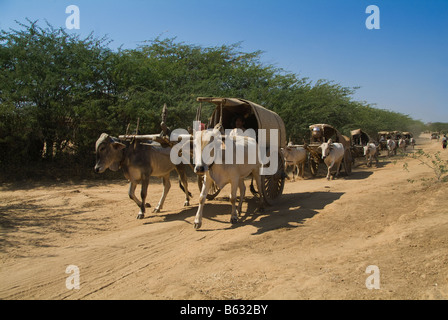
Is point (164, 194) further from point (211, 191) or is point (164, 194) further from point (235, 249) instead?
point (235, 249)

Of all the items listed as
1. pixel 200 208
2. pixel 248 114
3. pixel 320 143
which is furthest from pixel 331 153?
pixel 200 208

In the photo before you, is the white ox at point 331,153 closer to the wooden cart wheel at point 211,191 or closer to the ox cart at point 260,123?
the ox cart at point 260,123

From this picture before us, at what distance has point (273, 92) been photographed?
17828 millimetres

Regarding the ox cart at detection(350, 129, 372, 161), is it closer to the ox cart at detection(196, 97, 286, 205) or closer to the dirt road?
the dirt road

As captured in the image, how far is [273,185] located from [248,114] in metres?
2.01

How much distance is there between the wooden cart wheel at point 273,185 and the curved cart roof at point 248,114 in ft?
2.24

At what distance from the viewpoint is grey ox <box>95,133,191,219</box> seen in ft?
22.9

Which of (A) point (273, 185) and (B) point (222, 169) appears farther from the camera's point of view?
(A) point (273, 185)

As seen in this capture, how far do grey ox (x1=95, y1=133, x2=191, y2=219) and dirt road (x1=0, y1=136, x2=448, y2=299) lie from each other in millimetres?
804

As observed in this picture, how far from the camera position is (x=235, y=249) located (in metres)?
5.00

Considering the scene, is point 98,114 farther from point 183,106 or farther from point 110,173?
point 183,106

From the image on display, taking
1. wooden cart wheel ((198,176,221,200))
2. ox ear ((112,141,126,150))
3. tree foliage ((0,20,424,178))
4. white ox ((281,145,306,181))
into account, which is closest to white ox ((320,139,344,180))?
white ox ((281,145,306,181))

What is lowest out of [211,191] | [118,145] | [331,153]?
[211,191]
